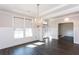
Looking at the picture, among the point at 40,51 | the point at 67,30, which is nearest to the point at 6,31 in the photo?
the point at 40,51

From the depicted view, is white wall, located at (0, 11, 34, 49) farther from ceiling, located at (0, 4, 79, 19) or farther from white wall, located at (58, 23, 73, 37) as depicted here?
white wall, located at (58, 23, 73, 37)

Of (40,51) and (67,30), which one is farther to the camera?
(67,30)

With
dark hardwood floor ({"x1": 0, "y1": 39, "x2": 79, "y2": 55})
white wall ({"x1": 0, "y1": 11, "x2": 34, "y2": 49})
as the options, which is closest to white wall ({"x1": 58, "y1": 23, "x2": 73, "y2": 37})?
dark hardwood floor ({"x1": 0, "y1": 39, "x2": 79, "y2": 55})

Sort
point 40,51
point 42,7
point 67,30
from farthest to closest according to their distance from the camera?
point 67,30, point 42,7, point 40,51

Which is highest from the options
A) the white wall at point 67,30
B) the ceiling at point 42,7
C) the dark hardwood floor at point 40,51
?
the ceiling at point 42,7

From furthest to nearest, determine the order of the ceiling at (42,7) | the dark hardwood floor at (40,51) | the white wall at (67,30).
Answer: the white wall at (67,30)
the ceiling at (42,7)
the dark hardwood floor at (40,51)

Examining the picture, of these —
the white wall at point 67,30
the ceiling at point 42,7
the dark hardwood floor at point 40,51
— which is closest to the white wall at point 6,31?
the ceiling at point 42,7

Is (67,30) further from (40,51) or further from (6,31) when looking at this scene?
(6,31)

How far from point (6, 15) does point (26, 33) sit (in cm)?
139

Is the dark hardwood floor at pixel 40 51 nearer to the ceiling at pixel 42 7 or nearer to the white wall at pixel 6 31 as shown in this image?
the white wall at pixel 6 31

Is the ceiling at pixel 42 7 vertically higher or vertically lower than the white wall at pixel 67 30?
higher

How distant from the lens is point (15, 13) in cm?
343

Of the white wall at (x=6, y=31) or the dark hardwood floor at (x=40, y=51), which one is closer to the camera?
the dark hardwood floor at (x=40, y=51)
